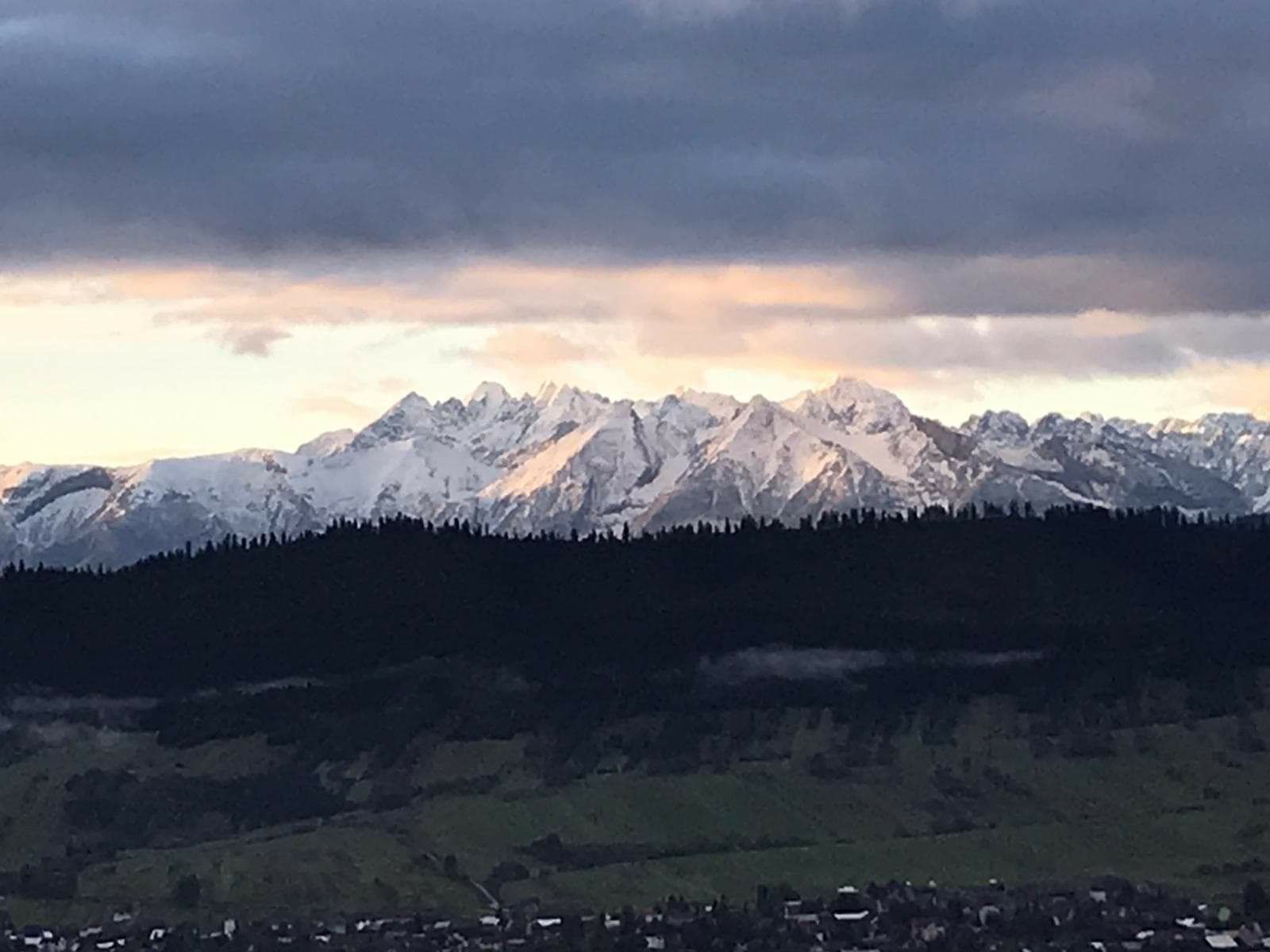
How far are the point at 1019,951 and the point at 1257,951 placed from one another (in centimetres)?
1578

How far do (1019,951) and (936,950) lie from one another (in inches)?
221

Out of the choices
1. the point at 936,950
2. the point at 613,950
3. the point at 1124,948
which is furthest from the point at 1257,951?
the point at 613,950

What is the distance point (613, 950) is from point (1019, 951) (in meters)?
27.5

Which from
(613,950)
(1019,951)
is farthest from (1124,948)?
(613,950)

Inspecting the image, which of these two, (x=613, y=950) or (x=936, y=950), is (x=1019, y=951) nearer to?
(x=936, y=950)

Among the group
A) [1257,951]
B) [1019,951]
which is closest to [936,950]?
[1019,951]

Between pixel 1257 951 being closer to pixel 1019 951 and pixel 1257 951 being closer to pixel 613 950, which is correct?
pixel 1019 951

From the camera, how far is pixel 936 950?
655ft

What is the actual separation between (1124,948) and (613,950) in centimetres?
3442

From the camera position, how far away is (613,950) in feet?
655

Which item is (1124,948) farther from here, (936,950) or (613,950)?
(613,950)

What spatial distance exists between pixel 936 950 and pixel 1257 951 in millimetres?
21281

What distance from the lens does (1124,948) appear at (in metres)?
198

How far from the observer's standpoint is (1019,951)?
19925 cm
